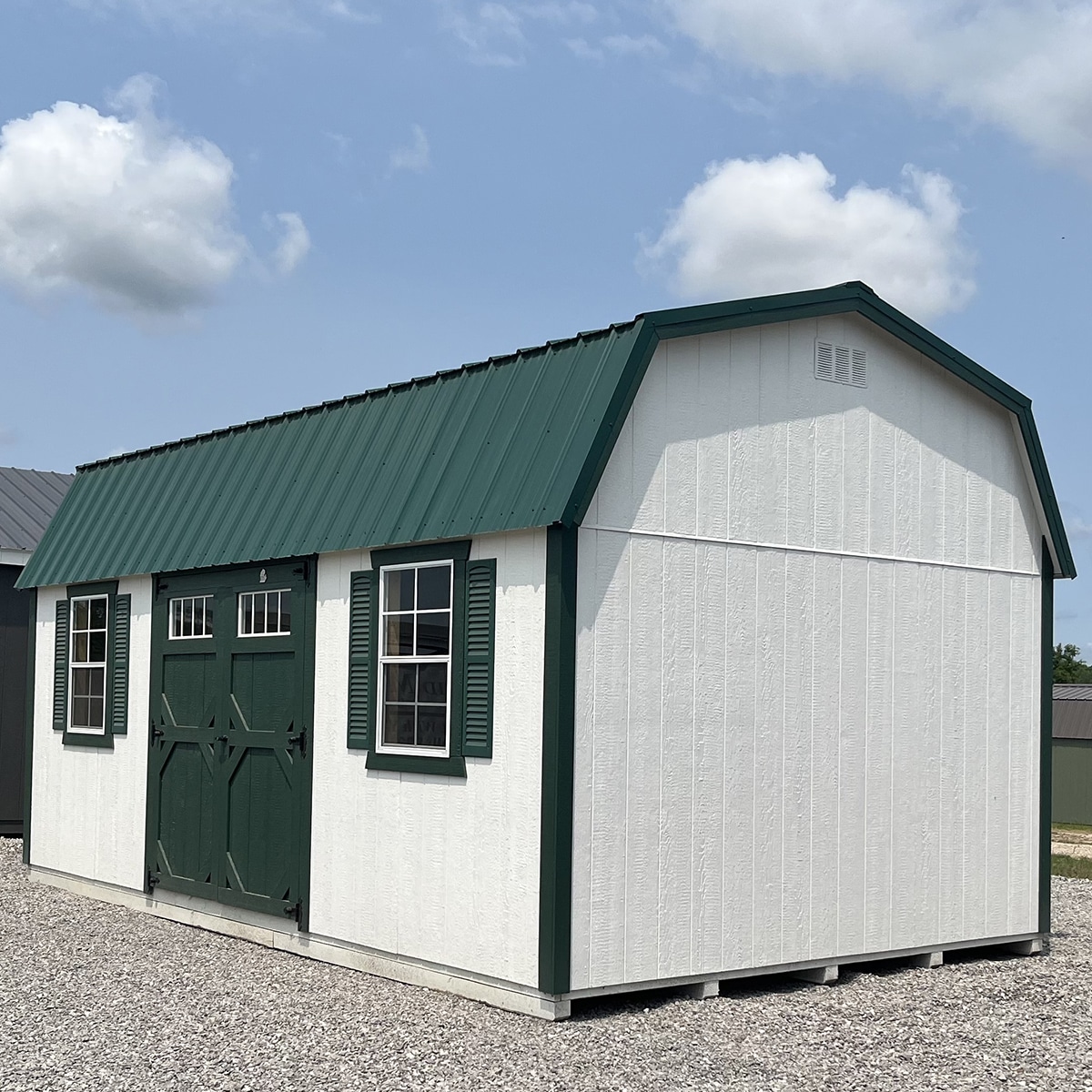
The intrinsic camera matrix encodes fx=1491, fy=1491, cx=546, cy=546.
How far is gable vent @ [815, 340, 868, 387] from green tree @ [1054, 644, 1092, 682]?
66.7 meters

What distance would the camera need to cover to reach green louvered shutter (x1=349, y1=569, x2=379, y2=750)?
9.52 meters

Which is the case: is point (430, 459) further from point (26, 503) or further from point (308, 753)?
point (26, 503)

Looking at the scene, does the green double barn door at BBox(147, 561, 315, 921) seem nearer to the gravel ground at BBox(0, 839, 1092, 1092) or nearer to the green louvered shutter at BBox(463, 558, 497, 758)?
the gravel ground at BBox(0, 839, 1092, 1092)

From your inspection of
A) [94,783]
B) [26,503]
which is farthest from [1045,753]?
[26,503]

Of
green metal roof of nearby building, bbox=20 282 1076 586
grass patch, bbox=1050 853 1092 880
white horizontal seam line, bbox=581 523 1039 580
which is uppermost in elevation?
green metal roof of nearby building, bbox=20 282 1076 586

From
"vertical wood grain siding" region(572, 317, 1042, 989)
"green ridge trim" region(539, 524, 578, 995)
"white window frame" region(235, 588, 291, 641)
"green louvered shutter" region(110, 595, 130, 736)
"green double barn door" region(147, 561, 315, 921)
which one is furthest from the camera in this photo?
"green louvered shutter" region(110, 595, 130, 736)

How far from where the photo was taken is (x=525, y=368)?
30.0ft

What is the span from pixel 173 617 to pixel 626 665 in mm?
4933

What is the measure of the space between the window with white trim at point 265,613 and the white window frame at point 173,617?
0.48 meters

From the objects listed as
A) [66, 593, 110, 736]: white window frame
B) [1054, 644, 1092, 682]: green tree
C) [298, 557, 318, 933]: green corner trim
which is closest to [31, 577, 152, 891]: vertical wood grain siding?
[66, 593, 110, 736]: white window frame

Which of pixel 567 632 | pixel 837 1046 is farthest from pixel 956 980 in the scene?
pixel 567 632

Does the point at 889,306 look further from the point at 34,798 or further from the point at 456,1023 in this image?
the point at 34,798

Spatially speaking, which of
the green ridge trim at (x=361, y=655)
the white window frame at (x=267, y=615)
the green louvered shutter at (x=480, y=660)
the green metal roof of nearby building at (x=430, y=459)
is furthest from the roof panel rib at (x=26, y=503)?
the green louvered shutter at (x=480, y=660)

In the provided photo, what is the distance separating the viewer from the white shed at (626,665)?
8320 mm
